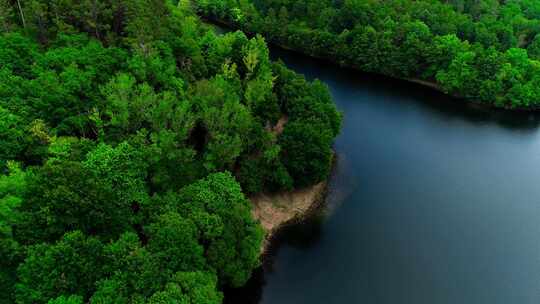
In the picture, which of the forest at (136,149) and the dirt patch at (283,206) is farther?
the dirt patch at (283,206)

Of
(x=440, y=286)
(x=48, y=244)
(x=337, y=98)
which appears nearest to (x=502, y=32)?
(x=337, y=98)

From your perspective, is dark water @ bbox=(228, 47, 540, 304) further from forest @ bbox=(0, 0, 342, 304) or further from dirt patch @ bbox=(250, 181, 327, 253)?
forest @ bbox=(0, 0, 342, 304)

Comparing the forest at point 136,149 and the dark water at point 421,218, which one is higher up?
the forest at point 136,149

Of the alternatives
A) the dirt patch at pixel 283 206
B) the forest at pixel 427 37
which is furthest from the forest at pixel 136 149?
the forest at pixel 427 37

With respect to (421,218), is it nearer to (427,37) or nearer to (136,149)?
(136,149)

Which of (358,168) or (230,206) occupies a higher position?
(230,206)

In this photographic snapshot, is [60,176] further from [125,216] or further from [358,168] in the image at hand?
[358,168]

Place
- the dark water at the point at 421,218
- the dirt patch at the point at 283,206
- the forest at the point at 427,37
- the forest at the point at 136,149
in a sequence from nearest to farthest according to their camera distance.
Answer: the forest at the point at 136,149
the dark water at the point at 421,218
the dirt patch at the point at 283,206
the forest at the point at 427,37

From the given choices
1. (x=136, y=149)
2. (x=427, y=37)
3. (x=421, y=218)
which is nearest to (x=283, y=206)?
(x=421, y=218)

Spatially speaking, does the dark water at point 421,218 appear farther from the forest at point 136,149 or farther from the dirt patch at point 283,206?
the forest at point 136,149
